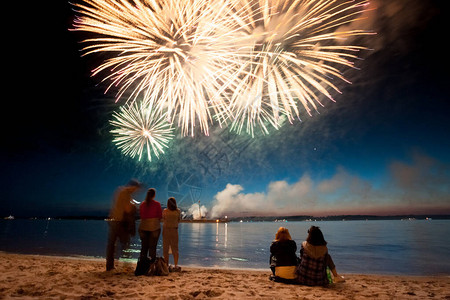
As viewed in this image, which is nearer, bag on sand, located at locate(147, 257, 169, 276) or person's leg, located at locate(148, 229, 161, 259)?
bag on sand, located at locate(147, 257, 169, 276)

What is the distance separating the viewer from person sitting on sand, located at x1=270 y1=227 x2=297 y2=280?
571 cm

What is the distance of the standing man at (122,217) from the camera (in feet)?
20.6

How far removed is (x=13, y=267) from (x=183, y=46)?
8579mm

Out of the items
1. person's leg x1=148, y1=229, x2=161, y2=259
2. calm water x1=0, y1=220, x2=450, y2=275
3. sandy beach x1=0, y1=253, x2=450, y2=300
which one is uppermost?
person's leg x1=148, y1=229, x2=161, y2=259

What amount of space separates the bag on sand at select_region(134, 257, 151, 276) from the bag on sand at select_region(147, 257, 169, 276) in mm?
93

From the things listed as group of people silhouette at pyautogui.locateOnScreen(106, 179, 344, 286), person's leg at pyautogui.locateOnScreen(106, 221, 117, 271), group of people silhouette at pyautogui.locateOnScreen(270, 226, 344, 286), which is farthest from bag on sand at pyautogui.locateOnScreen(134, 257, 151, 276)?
group of people silhouette at pyautogui.locateOnScreen(270, 226, 344, 286)

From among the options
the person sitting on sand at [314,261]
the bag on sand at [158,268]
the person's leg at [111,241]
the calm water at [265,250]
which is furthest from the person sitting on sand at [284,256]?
the calm water at [265,250]

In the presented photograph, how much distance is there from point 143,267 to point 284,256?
3.21 m

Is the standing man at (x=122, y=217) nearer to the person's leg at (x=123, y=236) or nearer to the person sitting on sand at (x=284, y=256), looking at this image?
the person's leg at (x=123, y=236)

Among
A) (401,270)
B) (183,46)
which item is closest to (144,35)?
(183,46)

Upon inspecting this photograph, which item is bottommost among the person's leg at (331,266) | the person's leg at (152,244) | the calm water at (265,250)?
the calm water at (265,250)

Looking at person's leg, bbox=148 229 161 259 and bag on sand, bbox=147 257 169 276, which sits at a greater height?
person's leg, bbox=148 229 161 259

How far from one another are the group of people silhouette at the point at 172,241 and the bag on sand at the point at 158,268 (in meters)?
0.15

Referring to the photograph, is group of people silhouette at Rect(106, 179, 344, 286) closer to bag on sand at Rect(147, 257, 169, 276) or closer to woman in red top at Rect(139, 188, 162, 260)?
woman in red top at Rect(139, 188, 162, 260)
